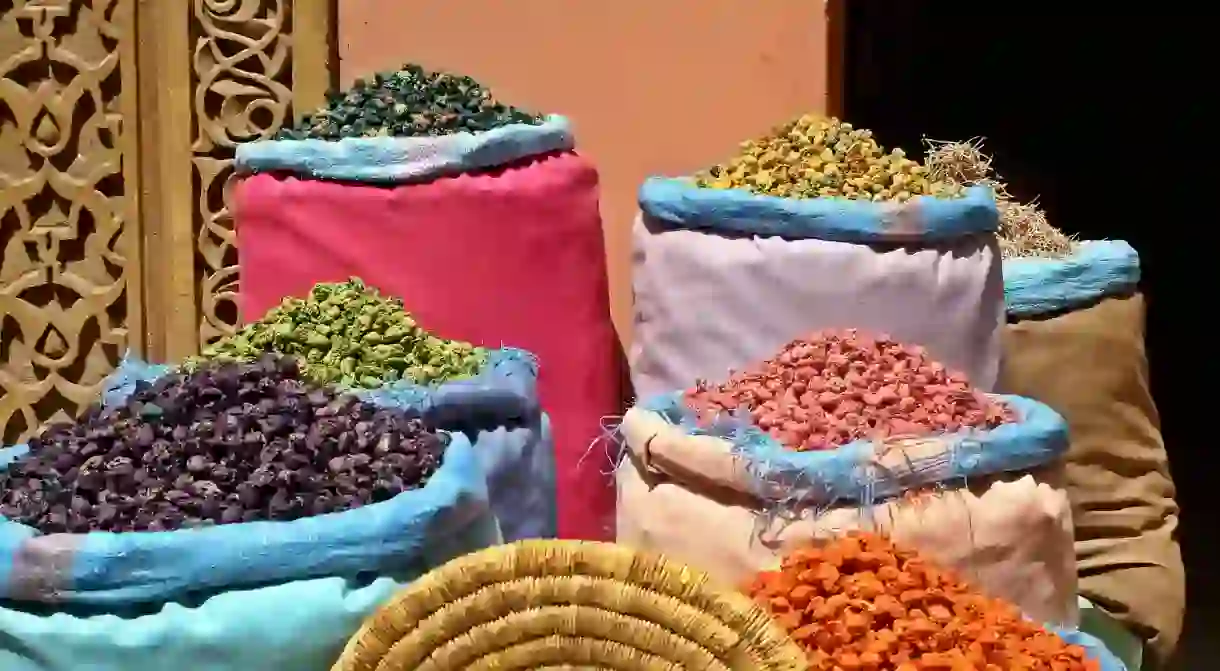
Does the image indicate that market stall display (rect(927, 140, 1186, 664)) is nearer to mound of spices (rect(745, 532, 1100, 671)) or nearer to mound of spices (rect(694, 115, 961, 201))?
mound of spices (rect(694, 115, 961, 201))

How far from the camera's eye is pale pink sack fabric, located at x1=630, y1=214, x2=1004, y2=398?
5.34ft

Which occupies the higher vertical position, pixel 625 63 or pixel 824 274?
pixel 625 63

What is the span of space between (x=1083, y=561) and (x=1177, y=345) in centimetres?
289

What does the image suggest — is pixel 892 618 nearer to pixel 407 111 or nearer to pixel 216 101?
pixel 407 111

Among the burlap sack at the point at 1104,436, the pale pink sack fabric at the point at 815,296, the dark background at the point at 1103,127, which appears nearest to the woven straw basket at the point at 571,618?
the pale pink sack fabric at the point at 815,296

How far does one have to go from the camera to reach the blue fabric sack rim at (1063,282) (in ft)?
→ 6.08

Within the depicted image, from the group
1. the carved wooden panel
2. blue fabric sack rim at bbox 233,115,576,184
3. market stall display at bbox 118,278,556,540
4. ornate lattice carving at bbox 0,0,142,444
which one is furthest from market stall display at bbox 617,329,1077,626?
ornate lattice carving at bbox 0,0,142,444

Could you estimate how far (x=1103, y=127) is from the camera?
442 centimetres

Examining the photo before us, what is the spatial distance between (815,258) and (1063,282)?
0.46 m

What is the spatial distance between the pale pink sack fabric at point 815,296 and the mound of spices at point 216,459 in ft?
1.72

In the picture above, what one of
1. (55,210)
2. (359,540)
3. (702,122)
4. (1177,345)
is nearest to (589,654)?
(359,540)

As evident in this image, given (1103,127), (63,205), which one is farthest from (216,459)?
(1103,127)

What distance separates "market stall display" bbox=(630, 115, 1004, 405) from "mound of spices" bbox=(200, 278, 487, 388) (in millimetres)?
324

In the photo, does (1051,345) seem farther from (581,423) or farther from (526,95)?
(526,95)
